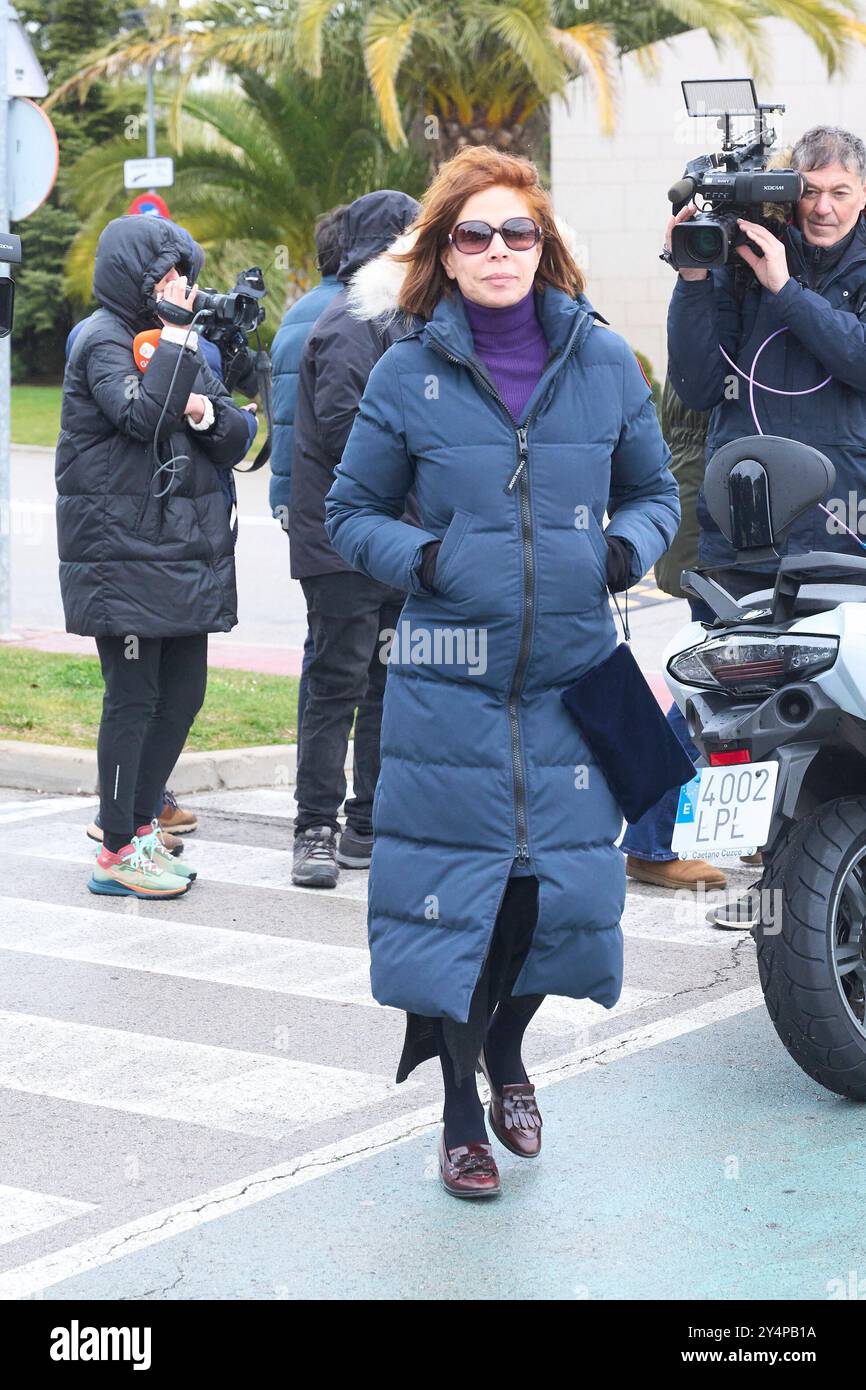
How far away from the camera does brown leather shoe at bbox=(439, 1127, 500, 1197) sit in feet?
12.5

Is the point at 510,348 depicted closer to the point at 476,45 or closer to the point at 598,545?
the point at 598,545

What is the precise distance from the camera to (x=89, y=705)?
904cm

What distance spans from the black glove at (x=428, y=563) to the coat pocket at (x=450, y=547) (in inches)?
0.5

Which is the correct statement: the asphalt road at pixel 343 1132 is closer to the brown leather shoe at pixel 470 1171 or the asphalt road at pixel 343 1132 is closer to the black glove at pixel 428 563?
the brown leather shoe at pixel 470 1171

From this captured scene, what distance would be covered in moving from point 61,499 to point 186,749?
7.12 ft

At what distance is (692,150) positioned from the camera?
2369 cm

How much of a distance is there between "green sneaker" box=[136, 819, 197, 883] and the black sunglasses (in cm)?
294

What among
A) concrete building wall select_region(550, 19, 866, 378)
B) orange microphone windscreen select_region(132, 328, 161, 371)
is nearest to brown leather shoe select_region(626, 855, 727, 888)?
orange microphone windscreen select_region(132, 328, 161, 371)

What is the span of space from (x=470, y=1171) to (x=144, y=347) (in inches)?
122

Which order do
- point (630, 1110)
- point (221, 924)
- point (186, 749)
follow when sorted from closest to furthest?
point (630, 1110) → point (221, 924) → point (186, 749)

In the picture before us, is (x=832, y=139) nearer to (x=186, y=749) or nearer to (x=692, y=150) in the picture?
(x=186, y=749)

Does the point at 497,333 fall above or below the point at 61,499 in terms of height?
above

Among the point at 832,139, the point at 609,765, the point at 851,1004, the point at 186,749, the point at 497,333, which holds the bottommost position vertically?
the point at 186,749

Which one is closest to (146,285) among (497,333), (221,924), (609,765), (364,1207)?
(221,924)
